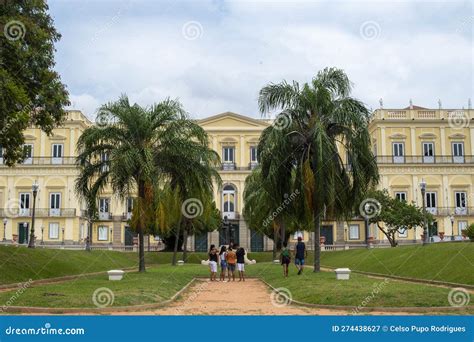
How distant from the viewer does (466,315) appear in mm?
11164

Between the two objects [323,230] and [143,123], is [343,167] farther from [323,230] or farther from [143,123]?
[323,230]

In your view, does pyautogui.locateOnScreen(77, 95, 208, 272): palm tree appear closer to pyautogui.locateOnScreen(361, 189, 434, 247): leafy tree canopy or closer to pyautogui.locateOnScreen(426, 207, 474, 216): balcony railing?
pyautogui.locateOnScreen(361, 189, 434, 247): leafy tree canopy

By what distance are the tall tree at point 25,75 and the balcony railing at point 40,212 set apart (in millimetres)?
35863

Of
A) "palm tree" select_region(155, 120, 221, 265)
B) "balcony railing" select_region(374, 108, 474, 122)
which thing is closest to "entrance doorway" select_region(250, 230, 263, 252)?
"balcony railing" select_region(374, 108, 474, 122)

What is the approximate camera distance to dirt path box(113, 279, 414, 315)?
40.9 feet

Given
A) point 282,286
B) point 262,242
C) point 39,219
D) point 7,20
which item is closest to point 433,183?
point 262,242

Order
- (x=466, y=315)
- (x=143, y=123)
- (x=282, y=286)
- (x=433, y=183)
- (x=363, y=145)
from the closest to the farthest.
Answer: (x=466, y=315) → (x=282, y=286) → (x=363, y=145) → (x=143, y=123) → (x=433, y=183)

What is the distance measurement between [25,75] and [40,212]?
131 ft

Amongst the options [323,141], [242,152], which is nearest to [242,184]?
[242,152]

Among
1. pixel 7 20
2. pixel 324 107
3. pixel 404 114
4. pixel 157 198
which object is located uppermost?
pixel 404 114

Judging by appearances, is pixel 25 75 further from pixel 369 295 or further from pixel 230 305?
pixel 369 295

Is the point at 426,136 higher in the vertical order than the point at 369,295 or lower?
higher

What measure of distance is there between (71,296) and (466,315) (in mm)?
8340

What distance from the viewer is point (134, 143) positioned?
2352cm
